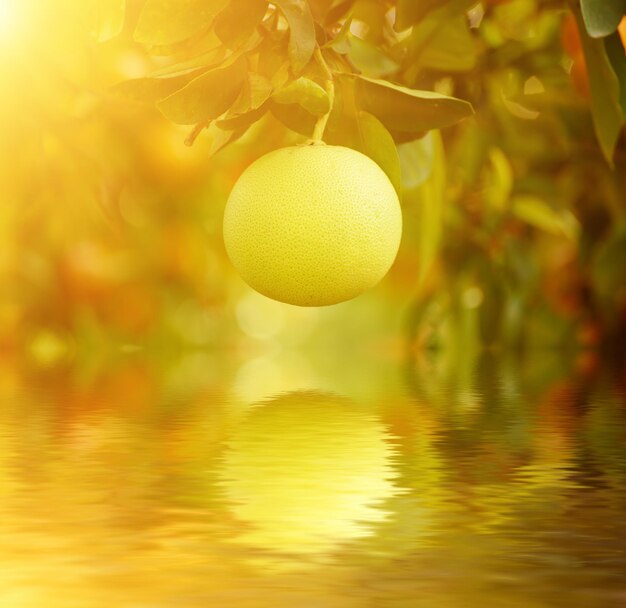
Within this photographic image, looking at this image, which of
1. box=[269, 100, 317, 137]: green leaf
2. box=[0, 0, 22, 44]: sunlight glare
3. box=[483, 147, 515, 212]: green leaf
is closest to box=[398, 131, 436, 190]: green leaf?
box=[269, 100, 317, 137]: green leaf

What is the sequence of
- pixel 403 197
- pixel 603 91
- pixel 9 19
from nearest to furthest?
pixel 603 91, pixel 9 19, pixel 403 197

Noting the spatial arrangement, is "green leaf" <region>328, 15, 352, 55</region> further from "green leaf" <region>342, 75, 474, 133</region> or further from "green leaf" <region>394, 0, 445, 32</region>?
"green leaf" <region>394, 0, 445, 32</region>

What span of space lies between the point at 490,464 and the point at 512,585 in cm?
30

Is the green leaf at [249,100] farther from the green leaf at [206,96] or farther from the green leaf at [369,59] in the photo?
the green leaf at [369,59]

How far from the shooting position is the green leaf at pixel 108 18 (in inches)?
30.3

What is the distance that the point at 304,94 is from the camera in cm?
Result: 70

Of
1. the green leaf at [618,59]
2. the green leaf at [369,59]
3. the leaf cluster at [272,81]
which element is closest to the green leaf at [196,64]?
the leaf cluster at [272,81]

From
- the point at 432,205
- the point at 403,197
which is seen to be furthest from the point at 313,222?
the point at 403,197

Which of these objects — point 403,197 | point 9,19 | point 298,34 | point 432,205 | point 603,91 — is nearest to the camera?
point 298,34

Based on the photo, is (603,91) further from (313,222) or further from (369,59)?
(313,222)

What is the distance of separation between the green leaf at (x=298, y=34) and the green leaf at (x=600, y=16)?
0.17 m

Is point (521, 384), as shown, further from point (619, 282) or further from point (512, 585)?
point (512, 585)

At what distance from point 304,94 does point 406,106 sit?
2.9 inches

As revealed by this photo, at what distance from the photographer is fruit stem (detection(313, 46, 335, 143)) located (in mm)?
710
